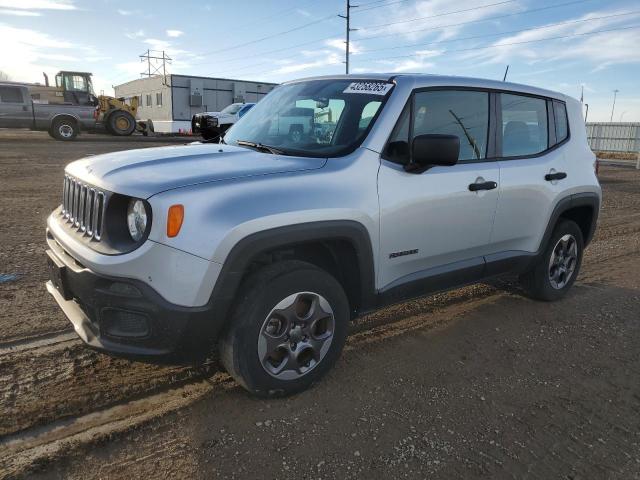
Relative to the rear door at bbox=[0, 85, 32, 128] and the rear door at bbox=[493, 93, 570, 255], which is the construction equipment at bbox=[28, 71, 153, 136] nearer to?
the rear door at bbox=[0, 85, 32, 128]

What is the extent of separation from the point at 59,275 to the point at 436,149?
90.0 inches

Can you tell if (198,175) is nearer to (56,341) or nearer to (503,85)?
(56,341)

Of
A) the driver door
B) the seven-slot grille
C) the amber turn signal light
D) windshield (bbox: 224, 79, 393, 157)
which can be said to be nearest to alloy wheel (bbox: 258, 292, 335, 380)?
the driver door

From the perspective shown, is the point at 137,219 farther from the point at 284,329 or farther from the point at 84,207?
the point at 284,329

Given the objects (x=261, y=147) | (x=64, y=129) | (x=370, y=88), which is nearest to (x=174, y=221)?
(x=261, y=147)

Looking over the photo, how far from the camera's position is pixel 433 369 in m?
3.42

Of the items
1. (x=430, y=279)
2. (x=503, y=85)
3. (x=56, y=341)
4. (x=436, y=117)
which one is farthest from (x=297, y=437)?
(x=503, y=85)

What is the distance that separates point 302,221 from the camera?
8.93 ft

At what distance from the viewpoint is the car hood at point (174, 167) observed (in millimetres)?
2551

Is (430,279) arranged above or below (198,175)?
below

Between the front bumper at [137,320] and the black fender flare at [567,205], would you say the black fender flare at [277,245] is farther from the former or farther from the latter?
the black fender flare at [567,205]

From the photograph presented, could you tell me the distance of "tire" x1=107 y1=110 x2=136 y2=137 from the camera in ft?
76.5

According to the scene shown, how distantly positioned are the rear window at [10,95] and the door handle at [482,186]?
72.8 ft

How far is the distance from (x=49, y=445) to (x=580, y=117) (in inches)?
197
